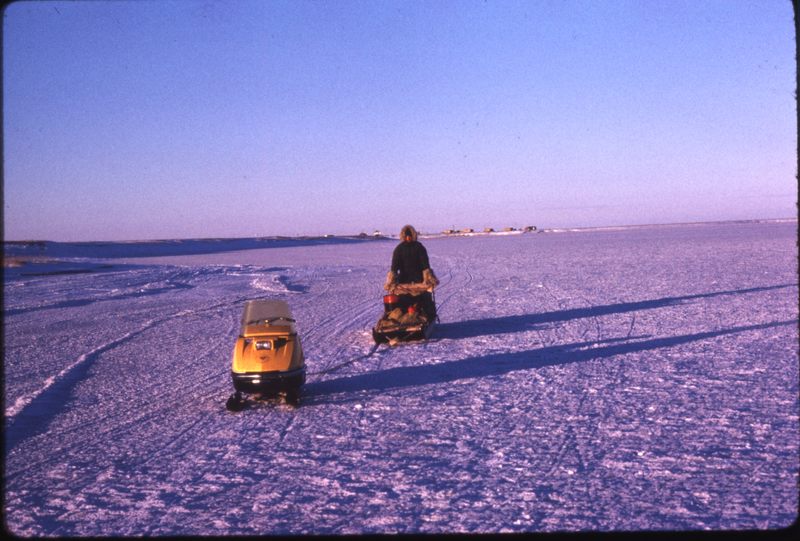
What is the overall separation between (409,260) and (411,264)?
75 millimetres

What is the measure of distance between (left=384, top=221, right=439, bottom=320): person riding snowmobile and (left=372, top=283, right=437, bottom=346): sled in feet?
0.47

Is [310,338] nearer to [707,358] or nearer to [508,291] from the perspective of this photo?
[707,358]

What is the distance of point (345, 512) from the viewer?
3908 millimetres

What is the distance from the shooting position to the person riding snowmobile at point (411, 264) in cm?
988

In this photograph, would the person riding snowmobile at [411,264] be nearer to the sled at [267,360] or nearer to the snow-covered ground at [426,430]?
the snow-covered ground at [426,430]

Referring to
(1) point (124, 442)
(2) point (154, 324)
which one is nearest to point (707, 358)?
(1) point (124, 442)

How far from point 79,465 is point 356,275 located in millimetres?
18887

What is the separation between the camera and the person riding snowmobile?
9.88 m

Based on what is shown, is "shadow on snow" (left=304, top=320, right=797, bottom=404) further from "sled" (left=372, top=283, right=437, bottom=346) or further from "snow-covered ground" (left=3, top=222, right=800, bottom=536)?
"sled" (left=372, top=283, right=437, bottom=346)

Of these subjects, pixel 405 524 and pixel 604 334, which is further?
pixel 604 334

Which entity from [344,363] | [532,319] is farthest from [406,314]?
[532,319]

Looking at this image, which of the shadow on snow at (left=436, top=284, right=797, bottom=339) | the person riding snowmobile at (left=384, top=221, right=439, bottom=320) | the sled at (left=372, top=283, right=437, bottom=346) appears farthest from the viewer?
the shadow on snow at (left=436, top=284, right=797, bottom=339)

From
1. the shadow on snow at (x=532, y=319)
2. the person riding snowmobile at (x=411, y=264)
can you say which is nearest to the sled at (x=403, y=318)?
the person riding snowmobile at (x=411, y=264)

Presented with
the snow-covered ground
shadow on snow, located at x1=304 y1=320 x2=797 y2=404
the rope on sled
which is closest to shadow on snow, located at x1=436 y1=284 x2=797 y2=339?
the snow-covered ground
